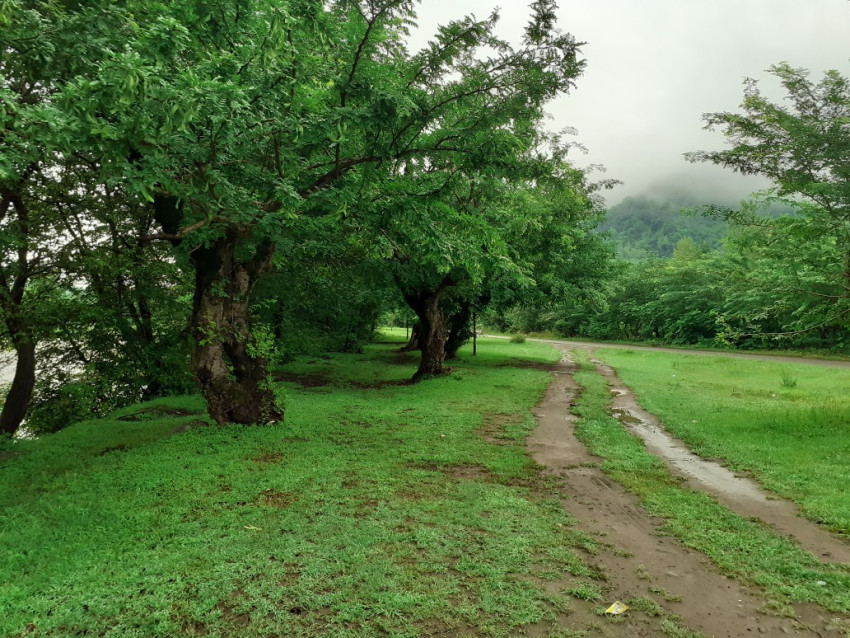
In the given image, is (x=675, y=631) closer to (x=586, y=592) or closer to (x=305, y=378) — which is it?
(x=586, y=592)

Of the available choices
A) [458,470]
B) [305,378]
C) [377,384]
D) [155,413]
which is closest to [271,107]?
[458,470]

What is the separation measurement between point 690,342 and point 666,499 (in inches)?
1612

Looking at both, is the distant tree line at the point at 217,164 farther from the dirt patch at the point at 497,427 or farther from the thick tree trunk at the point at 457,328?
the thick tree trunk at the point at 457,328

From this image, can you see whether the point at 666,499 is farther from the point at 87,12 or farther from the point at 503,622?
the point at 87,12

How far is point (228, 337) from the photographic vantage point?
8.88 m

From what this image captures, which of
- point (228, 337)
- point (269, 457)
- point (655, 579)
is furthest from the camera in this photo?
point (228, 337)

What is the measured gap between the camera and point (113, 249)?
11.6 meters

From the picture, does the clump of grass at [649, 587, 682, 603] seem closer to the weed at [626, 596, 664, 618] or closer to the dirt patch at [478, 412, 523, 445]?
the weed at [626, 596, 664, 618]

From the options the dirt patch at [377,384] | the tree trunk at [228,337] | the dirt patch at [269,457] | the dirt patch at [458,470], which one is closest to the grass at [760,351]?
the dirt patch at [377,384]

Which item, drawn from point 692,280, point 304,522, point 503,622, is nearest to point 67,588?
point 304,522

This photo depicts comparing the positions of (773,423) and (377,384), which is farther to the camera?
(377,384)

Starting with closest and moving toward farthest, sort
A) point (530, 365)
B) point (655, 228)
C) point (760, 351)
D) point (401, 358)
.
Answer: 1. point (530, 365)
2. point (401, 358)
3. point (760, 351)
4. point (655, 228)

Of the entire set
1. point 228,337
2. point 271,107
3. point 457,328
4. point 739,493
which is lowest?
point 739,493

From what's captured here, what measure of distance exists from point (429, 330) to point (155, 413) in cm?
987
